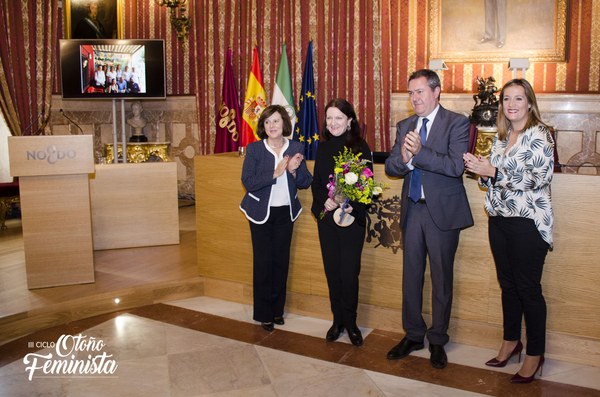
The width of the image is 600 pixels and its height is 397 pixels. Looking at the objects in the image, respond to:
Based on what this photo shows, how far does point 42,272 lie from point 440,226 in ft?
10.6

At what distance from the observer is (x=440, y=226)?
11.1ft

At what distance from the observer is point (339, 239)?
3.82 metres

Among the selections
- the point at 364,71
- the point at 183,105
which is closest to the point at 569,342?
the point at 364,71

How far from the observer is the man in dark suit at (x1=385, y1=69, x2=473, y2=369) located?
132 inches

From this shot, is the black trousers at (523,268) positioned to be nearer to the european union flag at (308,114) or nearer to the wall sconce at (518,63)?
the wall sconce at (518,63)

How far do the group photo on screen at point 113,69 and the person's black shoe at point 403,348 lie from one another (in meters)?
5.83

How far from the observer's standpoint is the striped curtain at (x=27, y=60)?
333 inches

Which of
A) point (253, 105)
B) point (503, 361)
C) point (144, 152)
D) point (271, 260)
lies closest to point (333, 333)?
point (271, 260)

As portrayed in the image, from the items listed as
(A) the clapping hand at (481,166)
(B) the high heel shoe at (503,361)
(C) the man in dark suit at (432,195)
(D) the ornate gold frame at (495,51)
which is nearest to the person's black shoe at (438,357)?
(C) the man in dark suit at (432,195)

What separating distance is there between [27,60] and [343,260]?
6899 mm

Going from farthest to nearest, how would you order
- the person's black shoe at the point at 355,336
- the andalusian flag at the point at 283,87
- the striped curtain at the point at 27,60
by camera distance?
the striped curtain at the point at 27,60 → the andalusian flag at the point at 283,87 → the person's black shoe at the point at 355,336

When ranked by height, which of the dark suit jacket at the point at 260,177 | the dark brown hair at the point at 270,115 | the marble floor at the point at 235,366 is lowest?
the marble floor at the point at 235,366

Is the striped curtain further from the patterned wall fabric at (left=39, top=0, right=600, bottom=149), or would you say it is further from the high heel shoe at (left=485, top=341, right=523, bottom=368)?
the high heel shoe at (left=485, top=341, right=523, bottom=368)

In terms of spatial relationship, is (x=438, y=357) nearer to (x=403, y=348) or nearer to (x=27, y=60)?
(x=403, y=348)
